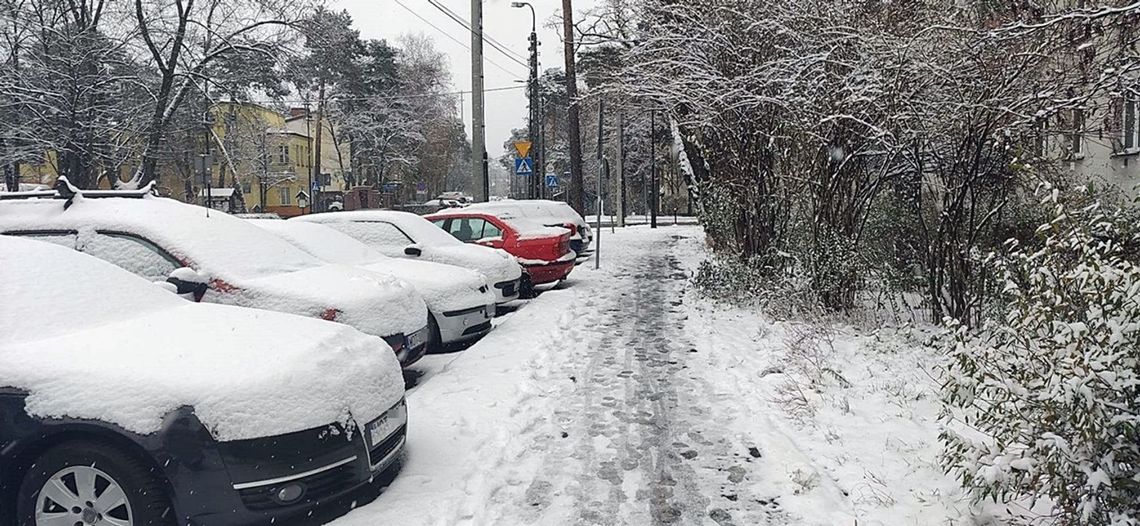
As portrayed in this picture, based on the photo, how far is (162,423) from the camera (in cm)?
341

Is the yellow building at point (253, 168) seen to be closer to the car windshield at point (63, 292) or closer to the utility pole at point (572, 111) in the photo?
the utility pole at point (572, 111)

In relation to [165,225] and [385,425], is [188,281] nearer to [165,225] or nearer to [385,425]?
[165,225]

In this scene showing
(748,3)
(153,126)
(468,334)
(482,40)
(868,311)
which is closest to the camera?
(468,334)

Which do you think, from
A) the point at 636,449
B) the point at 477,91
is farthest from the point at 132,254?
the point at 477,91

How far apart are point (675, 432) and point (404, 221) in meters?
6.21

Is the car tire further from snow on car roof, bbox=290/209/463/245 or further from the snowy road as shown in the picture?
snow on car roof, bbox=290/209/463/245

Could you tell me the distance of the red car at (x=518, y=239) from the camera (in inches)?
504

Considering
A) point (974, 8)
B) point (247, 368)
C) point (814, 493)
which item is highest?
point (974, 8)

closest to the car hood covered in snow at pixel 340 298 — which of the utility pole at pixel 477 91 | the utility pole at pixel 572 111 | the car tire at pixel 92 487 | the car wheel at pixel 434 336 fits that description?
the car wheel at pixel 434 336

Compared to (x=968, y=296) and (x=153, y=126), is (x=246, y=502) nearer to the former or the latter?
(x=968, y=296)

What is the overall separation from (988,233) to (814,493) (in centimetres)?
461

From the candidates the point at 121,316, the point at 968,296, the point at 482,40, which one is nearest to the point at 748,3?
the point at 968,296

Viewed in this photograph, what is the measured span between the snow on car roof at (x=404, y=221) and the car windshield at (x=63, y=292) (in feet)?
17.8

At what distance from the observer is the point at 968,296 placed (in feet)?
24.7
